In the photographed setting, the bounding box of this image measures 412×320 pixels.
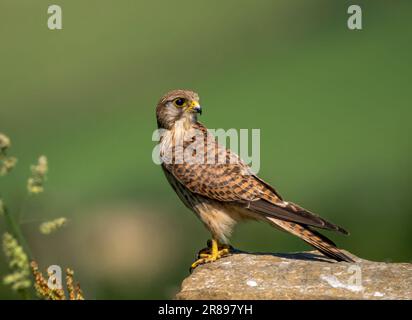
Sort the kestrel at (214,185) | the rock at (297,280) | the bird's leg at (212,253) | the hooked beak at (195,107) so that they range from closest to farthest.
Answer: the rock at (297,280) < the kestrel at (214,185) < the bird's leg at (212,253) < the hooked beak at (195,107)

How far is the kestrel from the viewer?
6.90m

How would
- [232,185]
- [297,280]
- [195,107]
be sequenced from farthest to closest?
1. [195,107]
2. [232,185]
3. [297,280]

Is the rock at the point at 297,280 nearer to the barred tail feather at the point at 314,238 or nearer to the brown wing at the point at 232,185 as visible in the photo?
the barred tail feather at the point at 314,238

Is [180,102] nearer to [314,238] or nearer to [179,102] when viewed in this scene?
[179,102]

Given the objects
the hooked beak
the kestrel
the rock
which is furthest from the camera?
the hooked beak

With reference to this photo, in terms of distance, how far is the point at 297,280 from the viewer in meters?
6.12

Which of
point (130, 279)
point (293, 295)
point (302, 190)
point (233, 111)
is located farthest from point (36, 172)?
point (233, 111)

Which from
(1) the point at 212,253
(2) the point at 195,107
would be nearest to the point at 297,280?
(1) the point at 212,253

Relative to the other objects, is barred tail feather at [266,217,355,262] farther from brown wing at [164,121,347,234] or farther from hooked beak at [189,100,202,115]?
hooked beak at [189,100,202,115]

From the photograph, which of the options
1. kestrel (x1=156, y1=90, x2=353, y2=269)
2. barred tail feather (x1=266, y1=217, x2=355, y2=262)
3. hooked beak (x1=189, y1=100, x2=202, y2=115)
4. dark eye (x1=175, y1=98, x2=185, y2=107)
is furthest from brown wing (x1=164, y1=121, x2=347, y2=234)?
dark eye (x1=175, y1=98, x2=185, y2=107)

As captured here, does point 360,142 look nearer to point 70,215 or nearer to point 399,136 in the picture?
point 399,136

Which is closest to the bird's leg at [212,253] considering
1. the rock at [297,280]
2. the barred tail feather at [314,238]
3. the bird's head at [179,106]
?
the rock at [297,280]

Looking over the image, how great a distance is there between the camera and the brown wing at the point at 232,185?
6.98 meters

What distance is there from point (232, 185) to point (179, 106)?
91cm
